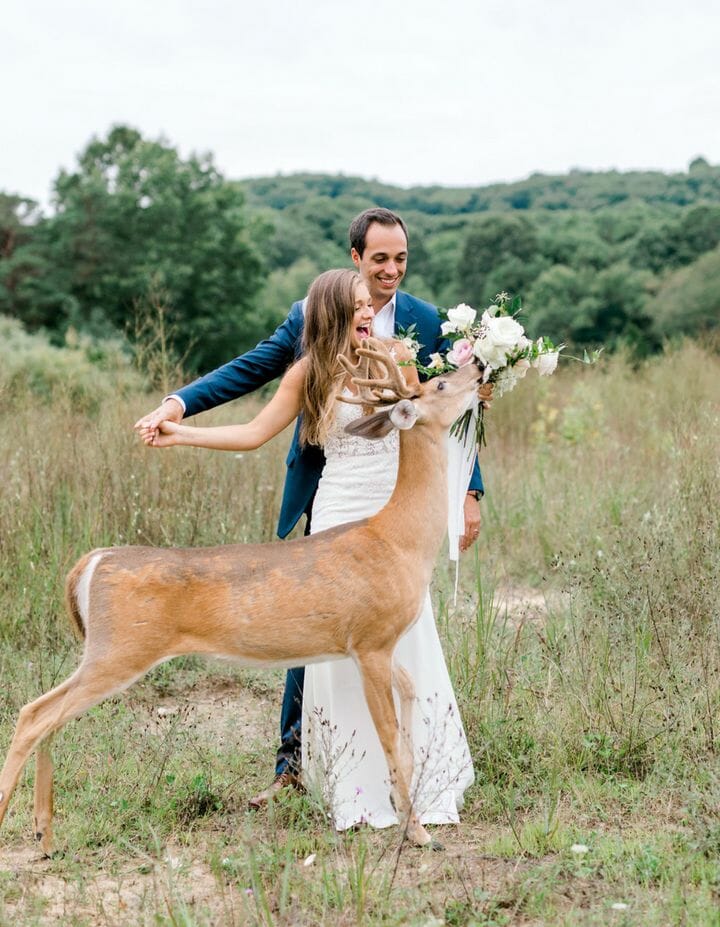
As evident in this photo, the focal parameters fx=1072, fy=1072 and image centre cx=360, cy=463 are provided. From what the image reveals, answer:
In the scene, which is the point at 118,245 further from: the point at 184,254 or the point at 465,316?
the point at 465,316

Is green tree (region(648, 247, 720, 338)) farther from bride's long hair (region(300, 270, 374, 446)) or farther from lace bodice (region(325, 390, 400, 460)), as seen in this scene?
bride's long hair (region(300, 270, 374, 446))

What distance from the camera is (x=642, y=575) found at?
5648 mm

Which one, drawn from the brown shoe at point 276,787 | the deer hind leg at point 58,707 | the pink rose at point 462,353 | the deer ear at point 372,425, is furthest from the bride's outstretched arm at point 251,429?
the brown shoe at point 276,787

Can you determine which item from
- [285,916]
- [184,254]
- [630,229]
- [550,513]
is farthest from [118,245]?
[285,916]

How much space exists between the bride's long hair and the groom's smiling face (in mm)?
314

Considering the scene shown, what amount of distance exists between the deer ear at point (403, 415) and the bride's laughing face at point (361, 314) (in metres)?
0.50

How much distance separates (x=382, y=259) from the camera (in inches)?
177

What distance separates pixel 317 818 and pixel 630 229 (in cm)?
3923

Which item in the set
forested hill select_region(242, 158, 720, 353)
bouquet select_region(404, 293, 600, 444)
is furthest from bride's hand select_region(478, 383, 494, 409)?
forested hill select_region(242, 158, 720, 353)

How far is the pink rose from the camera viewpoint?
405 centimetres

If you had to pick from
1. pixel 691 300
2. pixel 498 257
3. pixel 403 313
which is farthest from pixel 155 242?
pixel 403 313

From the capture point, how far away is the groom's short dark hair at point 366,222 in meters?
4.49

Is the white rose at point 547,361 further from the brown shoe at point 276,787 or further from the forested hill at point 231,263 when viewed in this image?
the forested hill at point 231,263

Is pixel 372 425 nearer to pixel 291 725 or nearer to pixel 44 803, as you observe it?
pixel 291 725
